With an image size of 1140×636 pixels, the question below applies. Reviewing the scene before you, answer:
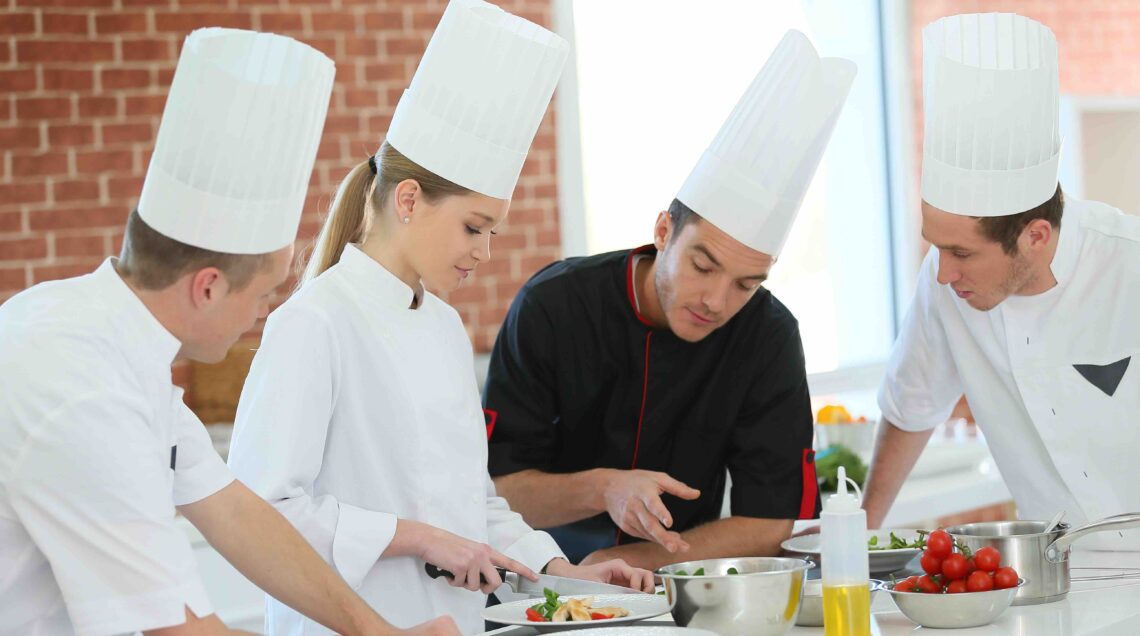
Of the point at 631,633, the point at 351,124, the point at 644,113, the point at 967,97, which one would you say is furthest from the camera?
the point at 644,113

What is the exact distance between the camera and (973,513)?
611cm

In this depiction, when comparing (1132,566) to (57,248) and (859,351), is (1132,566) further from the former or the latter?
(859,351)

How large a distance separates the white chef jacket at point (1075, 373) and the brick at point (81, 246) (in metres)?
2.74

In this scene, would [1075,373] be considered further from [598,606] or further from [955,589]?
[598,606]

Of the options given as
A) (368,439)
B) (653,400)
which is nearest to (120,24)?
(653,400)

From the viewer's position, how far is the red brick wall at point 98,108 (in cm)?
397

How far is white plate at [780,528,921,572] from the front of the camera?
1.99 meters

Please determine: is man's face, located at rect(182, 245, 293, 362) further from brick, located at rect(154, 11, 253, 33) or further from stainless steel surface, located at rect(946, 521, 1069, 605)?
brick, located at rect(154, 11, 253, 33)

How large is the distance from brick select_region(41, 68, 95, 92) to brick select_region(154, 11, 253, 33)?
0.28 m

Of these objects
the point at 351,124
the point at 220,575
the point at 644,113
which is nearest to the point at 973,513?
the point at 644,113

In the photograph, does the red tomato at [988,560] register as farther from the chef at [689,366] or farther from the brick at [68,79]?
the brick at [68,79]

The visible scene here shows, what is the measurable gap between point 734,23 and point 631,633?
14.2 feet

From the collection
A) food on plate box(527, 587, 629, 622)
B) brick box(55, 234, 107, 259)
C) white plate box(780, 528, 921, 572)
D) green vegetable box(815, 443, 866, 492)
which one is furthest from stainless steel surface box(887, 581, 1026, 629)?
brick box(55, 234, 107, 259)

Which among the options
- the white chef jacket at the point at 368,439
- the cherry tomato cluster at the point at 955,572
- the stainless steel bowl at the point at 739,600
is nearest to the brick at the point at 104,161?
the white chef jacket at the point at 368,439
